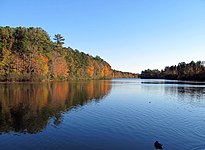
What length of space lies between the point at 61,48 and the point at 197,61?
112 metres

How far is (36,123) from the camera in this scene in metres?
20.6

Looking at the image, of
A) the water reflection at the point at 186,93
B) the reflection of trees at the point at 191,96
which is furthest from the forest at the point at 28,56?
the reflection of trees at the point at 191,96

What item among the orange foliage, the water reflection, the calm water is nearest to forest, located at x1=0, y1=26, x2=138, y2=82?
the orange foliage

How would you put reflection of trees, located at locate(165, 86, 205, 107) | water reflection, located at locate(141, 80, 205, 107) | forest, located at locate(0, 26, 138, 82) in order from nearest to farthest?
reflection of trees, located at locate(165, 86, 205, 107) < water reflection, located at locate(141, 80, 205, 107) < forest, located at locate(0, 26, 138, 82)

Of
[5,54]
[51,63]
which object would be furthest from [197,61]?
[5,54]

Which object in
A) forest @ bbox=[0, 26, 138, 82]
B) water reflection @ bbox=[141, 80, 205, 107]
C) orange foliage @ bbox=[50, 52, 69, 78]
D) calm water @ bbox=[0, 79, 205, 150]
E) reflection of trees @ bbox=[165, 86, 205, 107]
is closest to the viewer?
calm water @ bbox=[0, 79, 205, 150]

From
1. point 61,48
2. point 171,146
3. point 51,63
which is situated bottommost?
point 171,146

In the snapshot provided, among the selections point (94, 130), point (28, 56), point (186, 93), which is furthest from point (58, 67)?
point (94, 130)

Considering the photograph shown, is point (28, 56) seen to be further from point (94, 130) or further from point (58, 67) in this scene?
point (94, 130)

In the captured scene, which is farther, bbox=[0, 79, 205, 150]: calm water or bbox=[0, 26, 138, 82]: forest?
bbox=[0, 26, 138, 82]: forest

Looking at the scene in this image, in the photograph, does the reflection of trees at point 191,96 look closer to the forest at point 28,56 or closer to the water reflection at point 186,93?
the water reflection at point 186,93

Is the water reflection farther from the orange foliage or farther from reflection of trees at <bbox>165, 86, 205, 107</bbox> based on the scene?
the orange foliage

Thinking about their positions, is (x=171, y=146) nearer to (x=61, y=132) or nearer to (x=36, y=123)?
(x=61, y=132)

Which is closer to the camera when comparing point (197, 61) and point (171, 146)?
point (171, 146)
